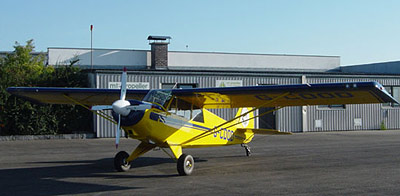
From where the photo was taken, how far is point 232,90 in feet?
38.3

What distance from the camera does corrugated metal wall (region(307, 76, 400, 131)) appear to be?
2866cm

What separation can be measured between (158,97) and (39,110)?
14.3 m

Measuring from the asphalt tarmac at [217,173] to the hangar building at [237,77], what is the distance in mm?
9024

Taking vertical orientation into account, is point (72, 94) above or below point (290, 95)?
above

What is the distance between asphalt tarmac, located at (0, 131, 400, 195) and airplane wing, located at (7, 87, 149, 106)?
6.12 ft

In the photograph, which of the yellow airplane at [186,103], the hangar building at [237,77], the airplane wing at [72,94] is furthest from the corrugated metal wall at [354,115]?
the airplane wing at [72,94]

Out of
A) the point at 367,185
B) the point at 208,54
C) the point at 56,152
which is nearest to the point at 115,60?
the point at 208,54

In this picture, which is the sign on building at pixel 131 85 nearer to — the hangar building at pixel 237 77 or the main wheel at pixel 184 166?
the hangar building at pixel 237 77

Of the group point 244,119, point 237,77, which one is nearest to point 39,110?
point 237,77

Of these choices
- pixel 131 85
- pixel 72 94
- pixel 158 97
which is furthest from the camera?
pixel 131 85

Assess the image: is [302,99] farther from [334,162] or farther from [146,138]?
[146,138]

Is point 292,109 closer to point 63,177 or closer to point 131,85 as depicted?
point 131,85

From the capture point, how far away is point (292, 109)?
92.3 feet

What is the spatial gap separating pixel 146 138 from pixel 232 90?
257 cm
